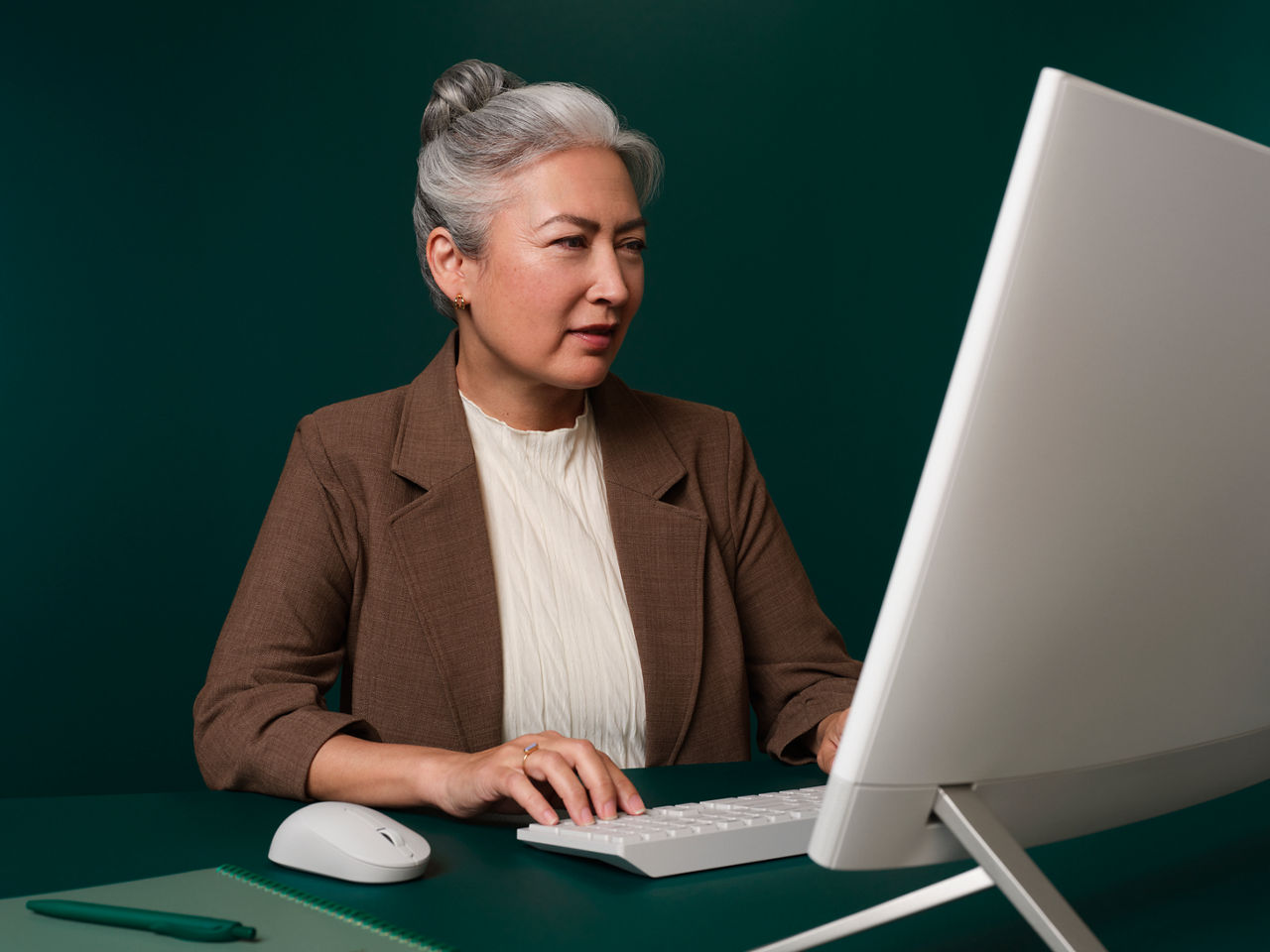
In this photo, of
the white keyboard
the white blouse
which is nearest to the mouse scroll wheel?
the white keyboard

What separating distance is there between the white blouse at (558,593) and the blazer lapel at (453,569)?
0.05 metres

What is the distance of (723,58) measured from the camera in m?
3.28

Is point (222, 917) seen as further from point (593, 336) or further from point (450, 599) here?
point (593, 336)

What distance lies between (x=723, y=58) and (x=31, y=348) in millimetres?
1926

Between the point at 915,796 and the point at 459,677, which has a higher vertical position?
the point at 915,796

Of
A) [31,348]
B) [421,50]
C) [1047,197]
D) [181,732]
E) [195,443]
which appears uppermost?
[421,50]

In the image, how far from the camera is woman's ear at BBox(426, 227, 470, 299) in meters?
1.64

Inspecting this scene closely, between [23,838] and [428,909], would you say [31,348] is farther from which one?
[428,909]

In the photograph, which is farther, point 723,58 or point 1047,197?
point 723,58

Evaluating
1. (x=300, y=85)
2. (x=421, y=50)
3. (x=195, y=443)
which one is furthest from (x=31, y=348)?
(x=421, y=50)

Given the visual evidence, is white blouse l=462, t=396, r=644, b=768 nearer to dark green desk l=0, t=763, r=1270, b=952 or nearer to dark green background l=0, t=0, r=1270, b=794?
dark green desk l=0, t=763, r=1270, b=952

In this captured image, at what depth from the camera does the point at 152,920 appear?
0.71 meters

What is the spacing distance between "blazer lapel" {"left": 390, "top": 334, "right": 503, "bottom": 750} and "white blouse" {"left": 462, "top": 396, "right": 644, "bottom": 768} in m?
0.05

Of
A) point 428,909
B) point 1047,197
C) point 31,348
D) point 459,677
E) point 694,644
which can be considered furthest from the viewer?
point 31,348
